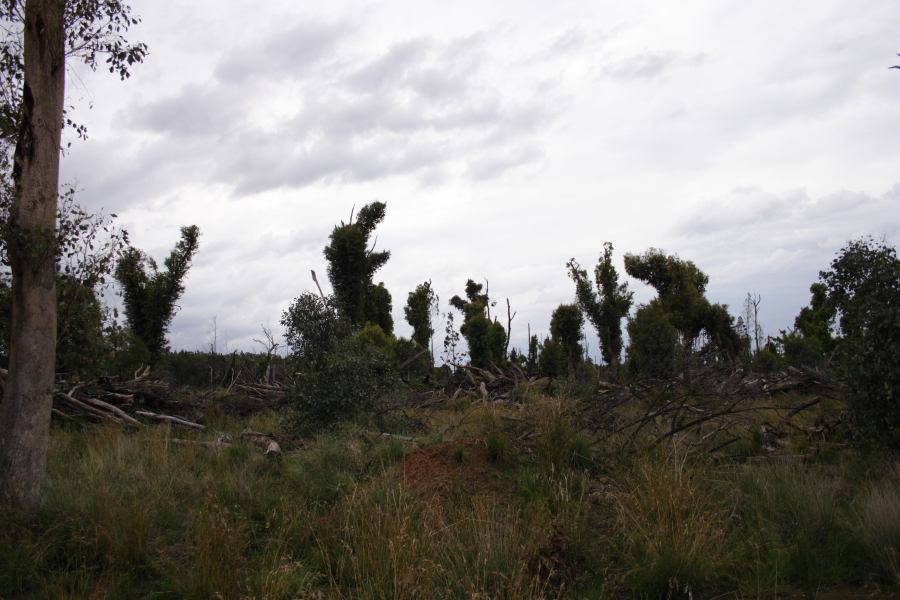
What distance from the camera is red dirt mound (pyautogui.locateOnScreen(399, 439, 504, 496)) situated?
7.36 metres

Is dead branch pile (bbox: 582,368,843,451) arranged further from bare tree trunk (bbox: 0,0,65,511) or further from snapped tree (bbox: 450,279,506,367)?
snapped tree (bbox: 450,279,506,367)

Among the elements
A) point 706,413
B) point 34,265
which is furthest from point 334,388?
point 706,413

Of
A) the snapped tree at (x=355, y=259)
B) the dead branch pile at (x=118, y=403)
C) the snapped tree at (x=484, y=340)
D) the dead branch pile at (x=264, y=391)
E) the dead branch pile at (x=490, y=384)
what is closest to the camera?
the dead branch pile at (x=118, y=403)

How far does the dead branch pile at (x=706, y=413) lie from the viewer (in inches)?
333

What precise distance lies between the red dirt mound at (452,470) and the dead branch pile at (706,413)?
64.0 inches

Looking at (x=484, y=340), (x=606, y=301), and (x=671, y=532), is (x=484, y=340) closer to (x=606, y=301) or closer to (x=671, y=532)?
(x=606, y=301)

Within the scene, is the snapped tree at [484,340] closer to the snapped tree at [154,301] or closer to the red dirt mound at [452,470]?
the snapped tree at [154,301]

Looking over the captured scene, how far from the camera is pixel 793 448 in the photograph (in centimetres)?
838

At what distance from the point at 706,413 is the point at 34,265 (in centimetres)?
837

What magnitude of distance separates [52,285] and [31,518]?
238 centimetres

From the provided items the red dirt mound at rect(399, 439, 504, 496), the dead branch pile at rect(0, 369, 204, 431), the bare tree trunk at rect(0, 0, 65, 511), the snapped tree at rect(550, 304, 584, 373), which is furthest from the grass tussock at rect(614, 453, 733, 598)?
the snapped tree at rect(550, 304, 584, 373)

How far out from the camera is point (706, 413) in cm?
931

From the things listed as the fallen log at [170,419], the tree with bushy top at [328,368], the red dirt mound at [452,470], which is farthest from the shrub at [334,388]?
the red dirt mound at [452,470]

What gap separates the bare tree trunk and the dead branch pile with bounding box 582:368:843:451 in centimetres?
641
